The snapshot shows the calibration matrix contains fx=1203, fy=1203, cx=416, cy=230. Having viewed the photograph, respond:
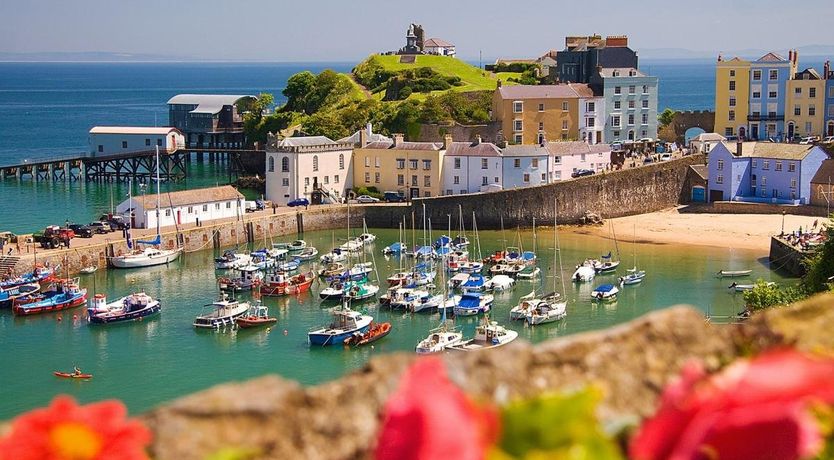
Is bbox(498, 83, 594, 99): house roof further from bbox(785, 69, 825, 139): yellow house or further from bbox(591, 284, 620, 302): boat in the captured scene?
bbox(591, 284, 620, 302): boat

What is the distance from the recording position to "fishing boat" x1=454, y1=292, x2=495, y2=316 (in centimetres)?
3584

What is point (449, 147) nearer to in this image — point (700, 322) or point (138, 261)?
point (138, 261)

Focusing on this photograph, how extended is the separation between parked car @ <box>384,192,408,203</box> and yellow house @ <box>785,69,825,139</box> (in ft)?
70.9

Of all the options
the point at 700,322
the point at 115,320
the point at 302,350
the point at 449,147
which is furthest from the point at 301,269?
the point at 700,322

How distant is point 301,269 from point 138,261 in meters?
6.28

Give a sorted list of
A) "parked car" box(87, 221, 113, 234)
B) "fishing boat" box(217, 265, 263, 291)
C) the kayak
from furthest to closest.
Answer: "parked car" box(87, 221, 113, 234) < "fishing boat" box(217, 265, 263, 291) < the kayak

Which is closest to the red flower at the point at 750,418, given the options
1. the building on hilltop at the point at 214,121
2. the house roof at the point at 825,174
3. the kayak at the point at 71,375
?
the kayak at the point at 71,375

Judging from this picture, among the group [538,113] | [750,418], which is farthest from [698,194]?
[750,418]

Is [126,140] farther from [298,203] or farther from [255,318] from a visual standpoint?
[255,318]

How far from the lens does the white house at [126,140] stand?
76.0 meters

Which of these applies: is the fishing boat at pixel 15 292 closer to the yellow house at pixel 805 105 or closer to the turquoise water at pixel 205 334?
the turquoise water at pixel 205 334

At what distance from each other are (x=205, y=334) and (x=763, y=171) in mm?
31306

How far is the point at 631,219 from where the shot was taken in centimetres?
5506

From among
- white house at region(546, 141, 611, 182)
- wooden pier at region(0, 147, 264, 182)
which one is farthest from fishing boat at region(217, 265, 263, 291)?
wooden pier at region(0, 147, 264, 182)
